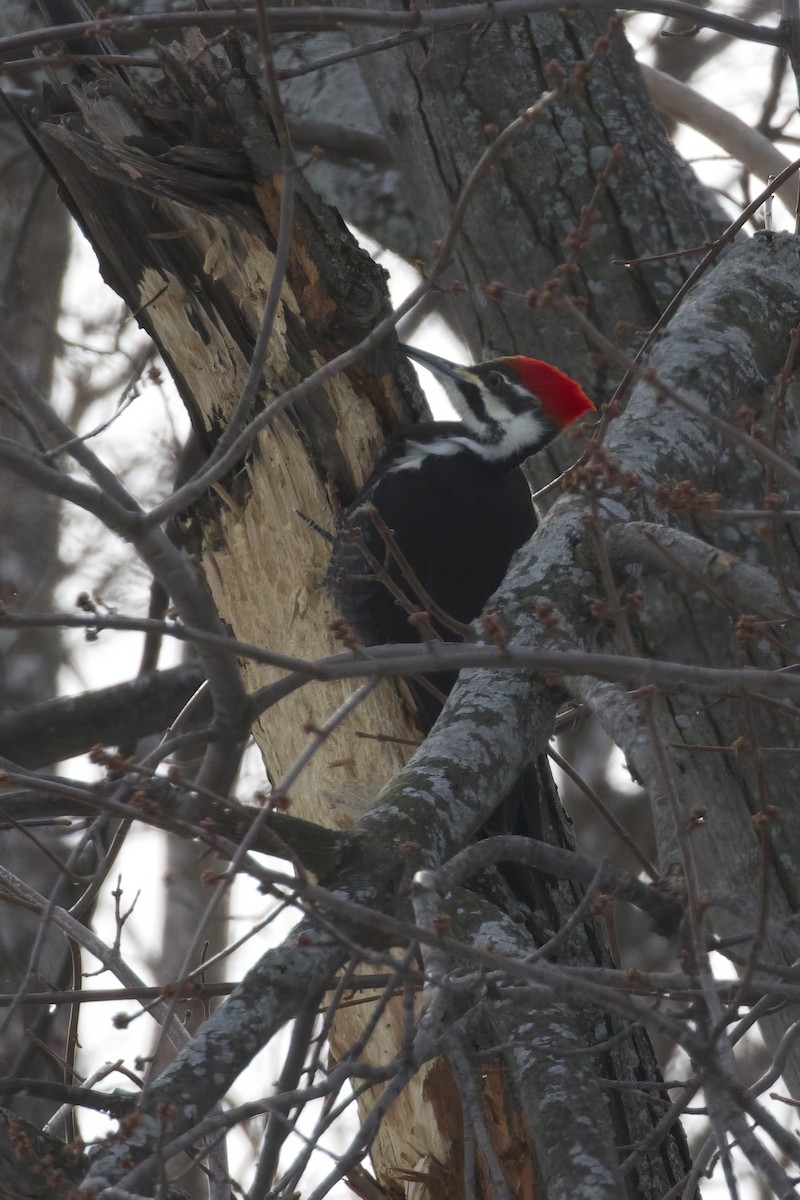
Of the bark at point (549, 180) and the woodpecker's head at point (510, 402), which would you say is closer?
the woodpecker's head at point (510, 402)

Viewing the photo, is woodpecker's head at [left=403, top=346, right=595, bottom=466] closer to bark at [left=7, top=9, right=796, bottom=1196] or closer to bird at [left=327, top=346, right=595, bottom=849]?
bird at [left=327, top=346, right=595, bottom=849]

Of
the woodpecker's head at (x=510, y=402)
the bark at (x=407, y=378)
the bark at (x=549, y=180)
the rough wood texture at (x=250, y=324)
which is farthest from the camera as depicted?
the bark at (x=549, y=180)

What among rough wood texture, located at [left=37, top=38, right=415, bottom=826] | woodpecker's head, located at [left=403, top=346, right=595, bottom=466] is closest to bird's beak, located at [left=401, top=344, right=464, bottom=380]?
woodpecker's head, located at [left=403, top=346, right=595, bottom=466]

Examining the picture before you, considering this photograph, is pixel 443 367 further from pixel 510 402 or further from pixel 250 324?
pixel 250 324

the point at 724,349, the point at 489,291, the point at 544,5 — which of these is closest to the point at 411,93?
the point at 724,349

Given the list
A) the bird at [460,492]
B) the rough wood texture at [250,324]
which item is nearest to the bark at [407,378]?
the rough wood texture at [250,324]

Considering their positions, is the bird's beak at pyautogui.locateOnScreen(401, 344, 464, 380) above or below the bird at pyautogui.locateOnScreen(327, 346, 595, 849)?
above

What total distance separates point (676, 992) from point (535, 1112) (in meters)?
0.27

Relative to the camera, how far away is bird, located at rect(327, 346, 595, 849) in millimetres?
3775

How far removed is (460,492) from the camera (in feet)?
13.1

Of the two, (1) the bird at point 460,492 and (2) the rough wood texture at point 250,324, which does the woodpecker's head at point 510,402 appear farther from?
(2) the rough wood texture at point 250,324

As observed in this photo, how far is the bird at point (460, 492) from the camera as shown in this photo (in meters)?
3.78

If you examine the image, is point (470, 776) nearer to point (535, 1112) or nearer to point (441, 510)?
point (535, 1112)

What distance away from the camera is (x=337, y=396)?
144 inches
